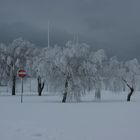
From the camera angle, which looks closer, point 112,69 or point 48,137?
point 48,137

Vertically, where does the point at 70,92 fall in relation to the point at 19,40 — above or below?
below

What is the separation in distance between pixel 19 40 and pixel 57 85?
19.4 m

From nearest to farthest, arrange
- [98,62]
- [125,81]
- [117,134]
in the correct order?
[117,134], [98,62], [125,81]

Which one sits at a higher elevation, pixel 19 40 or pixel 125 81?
pixel 19 40

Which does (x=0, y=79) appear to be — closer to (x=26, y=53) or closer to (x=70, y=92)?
(x=26, y=53)

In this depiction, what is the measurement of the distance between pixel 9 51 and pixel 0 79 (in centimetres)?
472

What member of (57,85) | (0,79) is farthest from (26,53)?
(57,85)

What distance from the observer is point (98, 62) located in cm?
3028

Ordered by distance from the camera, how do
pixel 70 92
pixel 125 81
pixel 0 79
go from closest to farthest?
pixel 70 92 < pixel 125 81 < pixel 0 79

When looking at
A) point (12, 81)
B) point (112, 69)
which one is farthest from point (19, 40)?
point (112, 69)

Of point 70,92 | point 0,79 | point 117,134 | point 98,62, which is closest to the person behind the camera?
point 117,134

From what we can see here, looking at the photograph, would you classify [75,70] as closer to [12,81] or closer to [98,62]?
[98,62]

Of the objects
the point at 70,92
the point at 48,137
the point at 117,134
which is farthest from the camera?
the point at 70,92

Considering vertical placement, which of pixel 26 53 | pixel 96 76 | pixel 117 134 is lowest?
pixel 117 134
